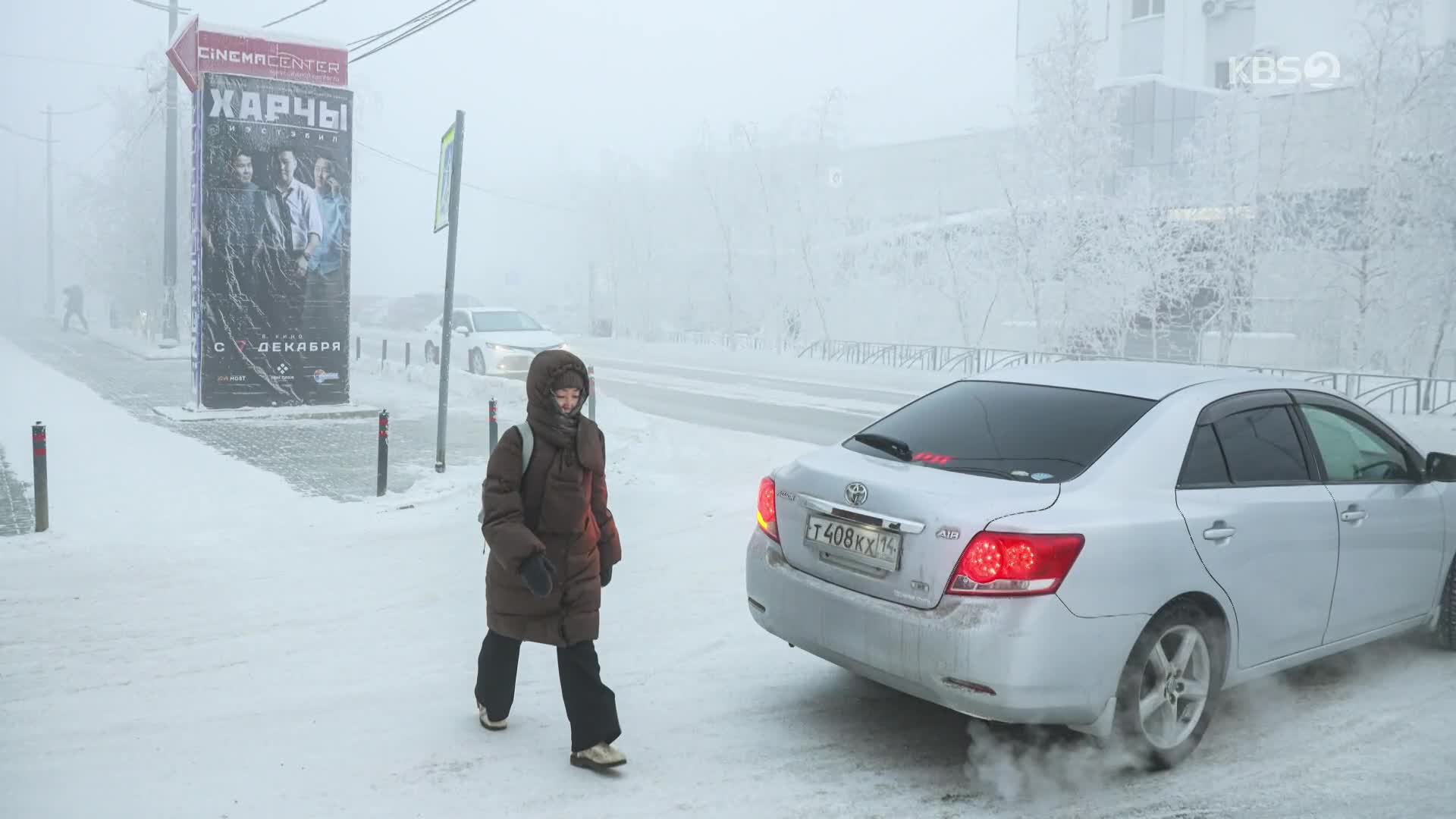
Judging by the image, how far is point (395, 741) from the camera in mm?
4770

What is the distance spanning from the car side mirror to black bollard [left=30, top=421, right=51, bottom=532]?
29.9 ft

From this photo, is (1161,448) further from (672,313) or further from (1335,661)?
(672,313)

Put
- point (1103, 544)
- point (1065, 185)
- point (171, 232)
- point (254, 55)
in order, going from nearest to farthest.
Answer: point (1103, 544) < point (254, 55) < point (171, 232) < point (1065, 185)

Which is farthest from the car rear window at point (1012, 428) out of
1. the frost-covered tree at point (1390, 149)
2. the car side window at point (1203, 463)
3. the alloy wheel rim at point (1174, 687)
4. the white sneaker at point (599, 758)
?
the frost-covered tree at point (1390, 149)

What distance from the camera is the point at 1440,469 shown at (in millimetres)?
5578

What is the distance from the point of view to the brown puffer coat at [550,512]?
430 cm

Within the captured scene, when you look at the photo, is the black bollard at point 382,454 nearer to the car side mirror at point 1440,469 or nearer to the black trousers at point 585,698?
the black trousers at point 585,698

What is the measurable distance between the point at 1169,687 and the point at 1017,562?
94 cm

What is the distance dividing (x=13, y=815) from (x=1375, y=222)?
27.9 meters

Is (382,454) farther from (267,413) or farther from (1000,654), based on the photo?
(1000,654)

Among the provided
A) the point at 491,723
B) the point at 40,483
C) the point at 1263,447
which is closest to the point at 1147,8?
the point at 40,483

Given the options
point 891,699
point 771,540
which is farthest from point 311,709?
point 891,699

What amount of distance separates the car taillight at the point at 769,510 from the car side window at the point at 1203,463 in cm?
165

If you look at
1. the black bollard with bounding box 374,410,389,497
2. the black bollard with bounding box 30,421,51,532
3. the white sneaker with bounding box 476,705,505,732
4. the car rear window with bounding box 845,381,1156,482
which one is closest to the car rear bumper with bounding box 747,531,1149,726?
the car rear window with bounding box 845,381,1156,482
